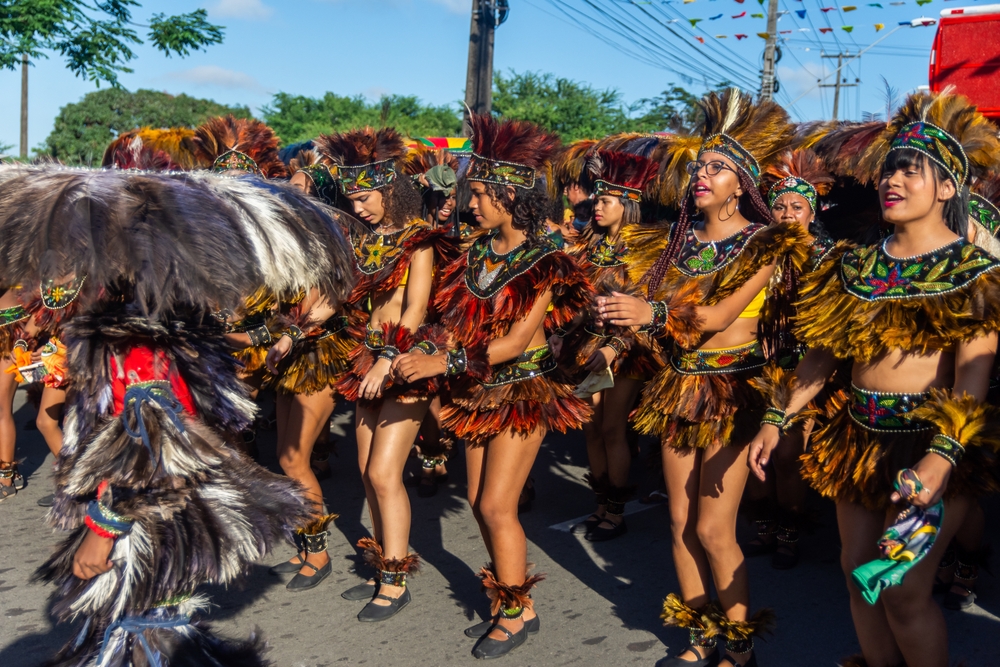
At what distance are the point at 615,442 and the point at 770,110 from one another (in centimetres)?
226

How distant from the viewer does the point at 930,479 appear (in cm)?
273

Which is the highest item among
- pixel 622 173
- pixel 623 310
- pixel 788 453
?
pixel 622 173

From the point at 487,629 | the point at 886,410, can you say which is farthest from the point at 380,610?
the point at 886,410

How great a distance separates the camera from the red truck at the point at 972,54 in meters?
7.60

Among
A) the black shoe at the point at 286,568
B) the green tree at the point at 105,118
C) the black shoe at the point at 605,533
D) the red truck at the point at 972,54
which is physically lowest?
the black shoe at the point at 286,568

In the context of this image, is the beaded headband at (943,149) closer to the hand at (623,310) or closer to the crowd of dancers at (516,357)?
the crowd of dancers at (516,357)

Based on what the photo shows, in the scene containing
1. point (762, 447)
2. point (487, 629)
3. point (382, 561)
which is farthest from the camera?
point (382, 561)

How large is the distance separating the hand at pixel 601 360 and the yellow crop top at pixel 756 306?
80 cm

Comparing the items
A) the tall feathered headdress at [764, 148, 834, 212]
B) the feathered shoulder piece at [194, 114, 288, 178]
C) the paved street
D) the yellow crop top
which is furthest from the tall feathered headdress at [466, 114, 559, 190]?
the feathered shoulder piece at [194, 114, 288, 178]

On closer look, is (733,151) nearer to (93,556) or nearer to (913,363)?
(913,363)

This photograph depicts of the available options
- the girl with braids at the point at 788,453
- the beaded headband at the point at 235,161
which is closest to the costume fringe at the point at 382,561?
the girl with braids at the point at 788,453

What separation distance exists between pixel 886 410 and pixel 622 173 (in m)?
2.90

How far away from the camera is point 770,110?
3947 millimetres

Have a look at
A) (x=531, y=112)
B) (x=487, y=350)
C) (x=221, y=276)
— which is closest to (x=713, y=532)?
(x=487, y=350)
